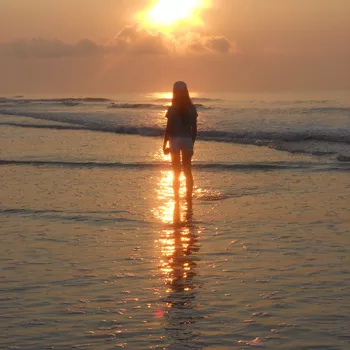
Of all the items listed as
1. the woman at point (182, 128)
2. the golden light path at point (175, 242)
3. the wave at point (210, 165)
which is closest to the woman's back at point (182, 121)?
the woman at point (182, 128)

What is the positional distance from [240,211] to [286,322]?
4.93 metres

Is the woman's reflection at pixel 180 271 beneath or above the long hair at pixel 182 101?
beneath

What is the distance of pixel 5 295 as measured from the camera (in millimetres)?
6035

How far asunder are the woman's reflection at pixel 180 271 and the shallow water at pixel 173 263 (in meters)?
0.01

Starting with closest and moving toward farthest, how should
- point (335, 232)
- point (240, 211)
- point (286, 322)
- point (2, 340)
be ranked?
point (2, 340) < point (286, 322) < point (335, 232) < point (240, 211)

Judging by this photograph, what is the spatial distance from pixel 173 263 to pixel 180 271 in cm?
31

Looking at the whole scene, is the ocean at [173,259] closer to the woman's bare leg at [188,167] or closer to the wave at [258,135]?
the woman's bare leg at [188,167]

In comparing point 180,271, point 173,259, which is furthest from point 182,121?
point 180,271

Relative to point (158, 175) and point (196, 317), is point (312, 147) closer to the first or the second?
point (158, 175)

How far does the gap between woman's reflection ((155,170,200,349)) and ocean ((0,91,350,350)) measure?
15mm

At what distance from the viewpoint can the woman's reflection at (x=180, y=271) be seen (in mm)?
5277

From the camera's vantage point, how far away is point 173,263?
716 cm

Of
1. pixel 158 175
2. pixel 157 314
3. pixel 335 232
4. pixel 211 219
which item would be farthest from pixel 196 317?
pixel 158 175

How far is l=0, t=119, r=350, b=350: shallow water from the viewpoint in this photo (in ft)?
17.1
